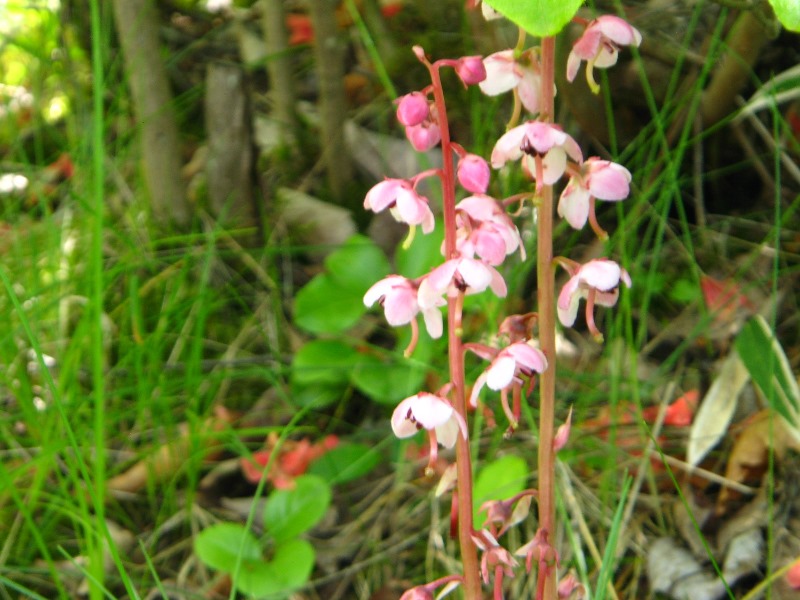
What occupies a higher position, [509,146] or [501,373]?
[509,146]

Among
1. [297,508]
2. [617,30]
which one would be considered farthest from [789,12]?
[297,508]

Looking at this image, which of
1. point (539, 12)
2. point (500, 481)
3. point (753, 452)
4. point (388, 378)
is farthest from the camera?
point (388, 378)

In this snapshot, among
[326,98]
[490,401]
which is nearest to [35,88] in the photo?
[326,98]

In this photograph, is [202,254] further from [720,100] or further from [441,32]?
[720,100]

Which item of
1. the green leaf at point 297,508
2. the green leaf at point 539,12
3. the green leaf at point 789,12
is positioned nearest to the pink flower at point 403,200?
the green leaf at point 539,12

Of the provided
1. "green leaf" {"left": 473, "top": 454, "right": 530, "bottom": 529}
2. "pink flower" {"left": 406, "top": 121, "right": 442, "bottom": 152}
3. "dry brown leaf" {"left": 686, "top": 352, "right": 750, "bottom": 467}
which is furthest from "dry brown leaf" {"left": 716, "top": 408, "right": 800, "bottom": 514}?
"pink flower" {"left": 406, "top": 121, "right": 442, "bottom": 152}

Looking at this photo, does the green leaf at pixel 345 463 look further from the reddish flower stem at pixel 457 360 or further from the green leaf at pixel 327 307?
the reddish flower stem at pixel 457 360

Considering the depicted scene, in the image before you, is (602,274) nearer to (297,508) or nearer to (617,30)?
(617,30)
